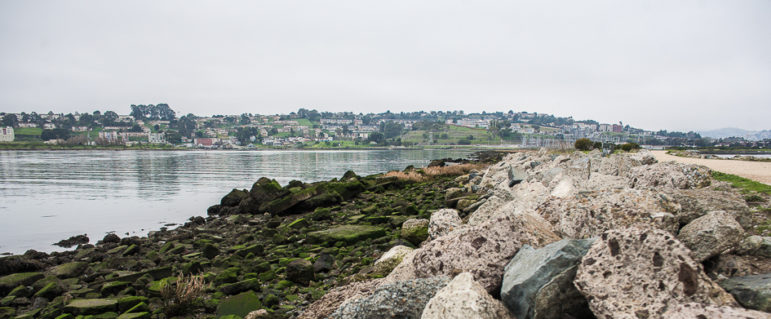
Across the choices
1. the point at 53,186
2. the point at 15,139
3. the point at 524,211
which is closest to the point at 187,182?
the point at 53,186

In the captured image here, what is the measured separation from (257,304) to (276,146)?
6694 inches

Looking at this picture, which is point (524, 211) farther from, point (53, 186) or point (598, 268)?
point (53, 186)

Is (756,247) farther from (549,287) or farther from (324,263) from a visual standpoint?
(324,263)

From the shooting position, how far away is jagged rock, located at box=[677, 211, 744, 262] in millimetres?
3361

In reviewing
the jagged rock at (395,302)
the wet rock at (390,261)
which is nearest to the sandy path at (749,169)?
the wet rock at (390,261)

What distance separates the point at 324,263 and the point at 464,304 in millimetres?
4672

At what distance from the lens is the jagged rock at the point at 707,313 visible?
7.32 ft

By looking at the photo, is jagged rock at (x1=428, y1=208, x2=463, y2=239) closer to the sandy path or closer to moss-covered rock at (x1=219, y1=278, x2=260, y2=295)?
moss-covered rock at (x1=219, y1=278, x2=260, y2=295)

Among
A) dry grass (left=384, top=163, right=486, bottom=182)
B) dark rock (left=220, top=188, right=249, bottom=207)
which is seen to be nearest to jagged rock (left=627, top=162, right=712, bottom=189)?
dry grass (left=384, top=163, right=486, bottom=182)

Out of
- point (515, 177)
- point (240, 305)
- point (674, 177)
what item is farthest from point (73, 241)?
point (674, 177)

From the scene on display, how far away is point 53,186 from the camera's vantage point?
26922 millimetres

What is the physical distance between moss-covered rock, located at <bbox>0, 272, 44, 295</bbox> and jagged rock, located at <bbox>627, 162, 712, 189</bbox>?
39.2 feet

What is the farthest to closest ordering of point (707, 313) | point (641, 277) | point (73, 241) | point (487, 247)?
point (73, 241) < point (487, 247) < point (641, 277) < point (707, 313)

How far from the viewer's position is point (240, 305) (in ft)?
18.4
